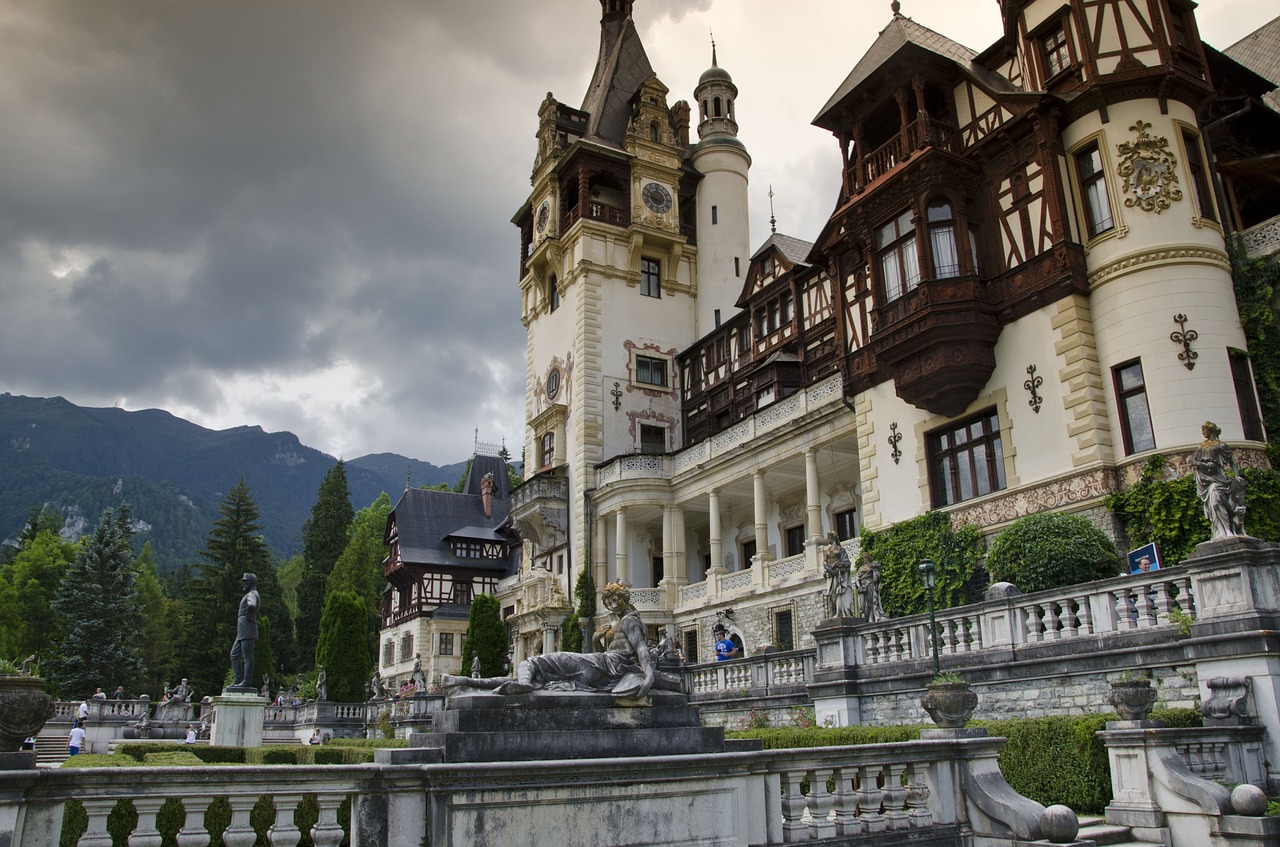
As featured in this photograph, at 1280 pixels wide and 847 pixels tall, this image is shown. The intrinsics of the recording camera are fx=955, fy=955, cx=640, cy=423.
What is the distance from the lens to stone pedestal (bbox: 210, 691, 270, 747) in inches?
1022

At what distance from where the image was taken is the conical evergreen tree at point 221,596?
202ft

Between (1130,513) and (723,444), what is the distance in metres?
18.0

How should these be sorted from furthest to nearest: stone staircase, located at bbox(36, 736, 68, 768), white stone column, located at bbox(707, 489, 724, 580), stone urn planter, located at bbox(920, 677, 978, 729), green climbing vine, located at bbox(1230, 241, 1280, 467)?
white stone column, located at bbox(707, 489, 724, 580) → stone staircase, located at bbox(36, 736, 68, 768) → green climbing vine, located at bbox(1230, 241, 1280, 467) → stone urn planter, located at bbox(920, 677, 978, 729)

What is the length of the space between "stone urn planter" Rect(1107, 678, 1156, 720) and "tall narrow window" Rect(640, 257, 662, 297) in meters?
35.0

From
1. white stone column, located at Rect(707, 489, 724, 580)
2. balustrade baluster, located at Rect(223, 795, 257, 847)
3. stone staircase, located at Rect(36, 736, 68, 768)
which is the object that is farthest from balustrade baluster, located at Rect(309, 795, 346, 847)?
white stone column, located at Rect(707, 489, 724, 580)

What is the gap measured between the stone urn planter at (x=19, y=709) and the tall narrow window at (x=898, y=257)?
69.9 ft

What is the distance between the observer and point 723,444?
36.0m

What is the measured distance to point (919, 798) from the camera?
926 cm

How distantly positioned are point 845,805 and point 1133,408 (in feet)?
49.4

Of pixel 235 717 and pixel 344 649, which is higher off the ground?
pixel 344 649

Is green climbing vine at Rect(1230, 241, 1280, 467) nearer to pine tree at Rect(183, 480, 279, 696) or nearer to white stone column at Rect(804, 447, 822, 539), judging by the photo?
white stone column at Rect(804, 447, 822, 539)

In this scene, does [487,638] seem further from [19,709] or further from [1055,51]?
[19,709]

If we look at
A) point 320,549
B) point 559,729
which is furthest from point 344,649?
point 559,729

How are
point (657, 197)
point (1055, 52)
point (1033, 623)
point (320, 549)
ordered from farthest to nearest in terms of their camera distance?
1. point (320, 549)
2. point (657, 197)
3. point (1055, 52)
4. point (1033, 623)
